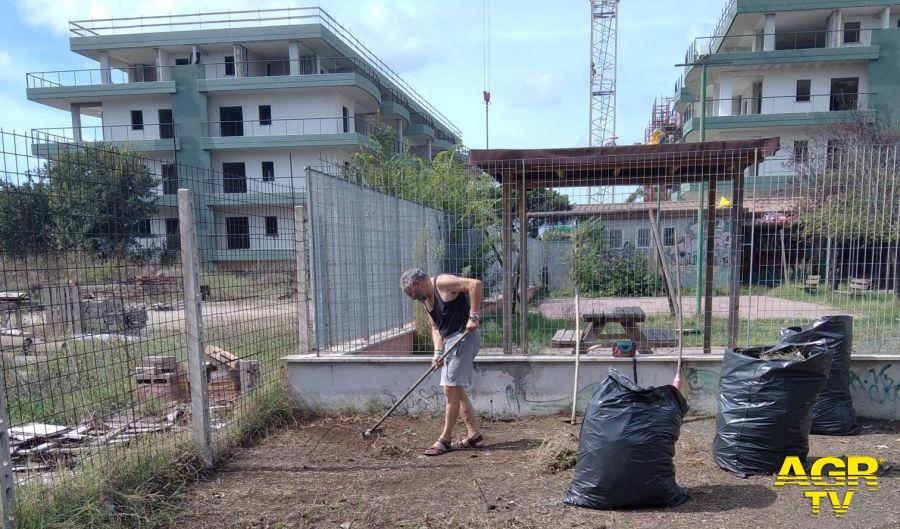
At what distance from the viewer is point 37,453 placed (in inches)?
168

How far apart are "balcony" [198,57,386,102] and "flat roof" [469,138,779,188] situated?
21.8 m

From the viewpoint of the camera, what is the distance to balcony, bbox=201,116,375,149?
26.1 metres

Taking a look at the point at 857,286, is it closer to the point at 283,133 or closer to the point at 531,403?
the point at 531,403

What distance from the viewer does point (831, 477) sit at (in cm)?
402

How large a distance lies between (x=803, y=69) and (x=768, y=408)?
27.7 m

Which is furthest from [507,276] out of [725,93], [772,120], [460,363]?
[725,93]

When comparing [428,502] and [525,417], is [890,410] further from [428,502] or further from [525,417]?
[428,502]

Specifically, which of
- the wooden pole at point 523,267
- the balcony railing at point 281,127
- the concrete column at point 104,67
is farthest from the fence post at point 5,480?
the concrete column at point 104,67

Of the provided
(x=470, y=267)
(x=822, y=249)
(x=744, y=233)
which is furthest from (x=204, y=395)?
(x=822, y=249)

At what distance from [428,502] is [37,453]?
3056mm

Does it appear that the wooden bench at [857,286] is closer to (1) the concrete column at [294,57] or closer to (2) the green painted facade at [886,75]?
(2) the green painted facade at [886,75]

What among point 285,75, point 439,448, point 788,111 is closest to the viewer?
point 439,448

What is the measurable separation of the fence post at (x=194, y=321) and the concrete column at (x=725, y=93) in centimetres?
2755

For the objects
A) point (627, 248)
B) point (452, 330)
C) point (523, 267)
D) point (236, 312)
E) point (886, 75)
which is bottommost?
point (452, 330)
